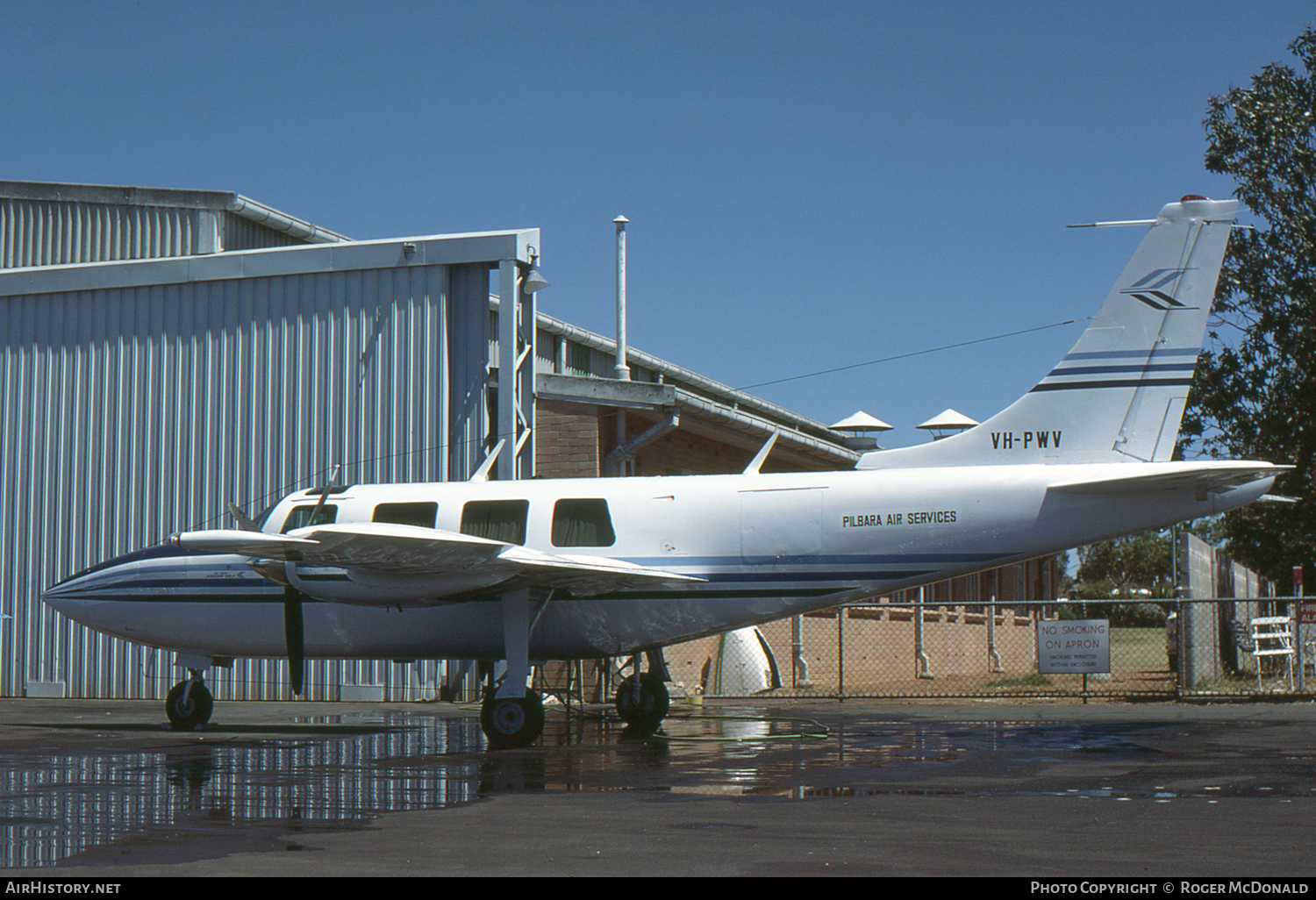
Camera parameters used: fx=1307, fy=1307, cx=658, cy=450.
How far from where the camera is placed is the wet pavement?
22.5 ft

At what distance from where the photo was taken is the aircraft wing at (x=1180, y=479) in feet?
42.9

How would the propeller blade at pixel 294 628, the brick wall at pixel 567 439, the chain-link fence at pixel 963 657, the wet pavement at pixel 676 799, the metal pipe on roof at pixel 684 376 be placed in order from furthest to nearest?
the metal pipe on roof at pixel 684 376, the brick wall at pixel 567 439, the chain-link fence at pixel 963 657, the propeller blade at pixel 294 628, the wet pavement at pixel 676 799

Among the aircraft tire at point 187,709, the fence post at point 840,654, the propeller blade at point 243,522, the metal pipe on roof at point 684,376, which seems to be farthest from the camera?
the metal pipe on roof at point 684,376

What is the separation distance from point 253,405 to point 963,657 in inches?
736

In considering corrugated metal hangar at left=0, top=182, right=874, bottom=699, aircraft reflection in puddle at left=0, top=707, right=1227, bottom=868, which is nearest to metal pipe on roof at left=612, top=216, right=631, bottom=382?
corrugated metal hangar at left=0, top=182, right=874, bottom=699

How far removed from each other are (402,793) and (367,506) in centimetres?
663

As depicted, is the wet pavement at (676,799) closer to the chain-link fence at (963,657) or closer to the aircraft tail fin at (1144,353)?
the aircraft tail fin at (1144,353)

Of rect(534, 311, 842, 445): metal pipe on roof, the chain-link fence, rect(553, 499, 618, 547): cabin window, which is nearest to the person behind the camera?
rect(553, 499, 618, 547): cabin window

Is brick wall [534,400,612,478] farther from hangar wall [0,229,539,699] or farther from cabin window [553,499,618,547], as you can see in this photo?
cabin window [553,499,618,547]

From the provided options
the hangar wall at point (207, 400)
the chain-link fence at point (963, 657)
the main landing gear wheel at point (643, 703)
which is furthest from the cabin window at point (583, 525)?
the hangar wall at point (207, 400)

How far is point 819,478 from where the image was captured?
14961mm

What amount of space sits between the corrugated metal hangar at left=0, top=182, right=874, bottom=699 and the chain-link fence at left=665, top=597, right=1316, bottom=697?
4293 millimetres

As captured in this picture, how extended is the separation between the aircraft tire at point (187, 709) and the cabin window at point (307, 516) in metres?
2.49

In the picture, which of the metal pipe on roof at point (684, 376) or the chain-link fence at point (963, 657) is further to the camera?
the metal pipe on roof at point (684, 376)
